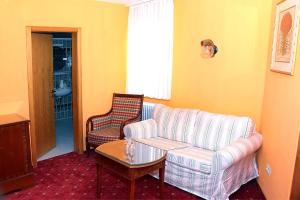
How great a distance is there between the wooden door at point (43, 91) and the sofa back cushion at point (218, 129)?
2437 millimetres

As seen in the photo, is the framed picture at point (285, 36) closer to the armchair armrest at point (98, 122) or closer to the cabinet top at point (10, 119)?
the armchair armrest at point (98, 122)

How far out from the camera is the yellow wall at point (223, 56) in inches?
134

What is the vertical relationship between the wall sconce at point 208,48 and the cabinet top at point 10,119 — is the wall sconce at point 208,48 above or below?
above

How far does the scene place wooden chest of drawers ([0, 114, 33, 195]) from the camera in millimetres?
3107

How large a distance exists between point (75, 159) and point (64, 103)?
2591mm

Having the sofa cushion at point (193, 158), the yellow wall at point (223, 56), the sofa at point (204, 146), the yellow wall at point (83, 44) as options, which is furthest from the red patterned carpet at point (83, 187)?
the yellow wall at point (223, 56)

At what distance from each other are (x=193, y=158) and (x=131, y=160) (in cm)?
78

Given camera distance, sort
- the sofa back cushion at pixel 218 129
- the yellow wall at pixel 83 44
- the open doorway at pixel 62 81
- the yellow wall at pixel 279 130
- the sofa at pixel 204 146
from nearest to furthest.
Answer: the yellow wall at pixel 279 130, the sofa at pixel 204 146, the sofa back cushion at pixel 218 129, the yellow wall at pixel 83 44, the open doorway at pixel 62 81

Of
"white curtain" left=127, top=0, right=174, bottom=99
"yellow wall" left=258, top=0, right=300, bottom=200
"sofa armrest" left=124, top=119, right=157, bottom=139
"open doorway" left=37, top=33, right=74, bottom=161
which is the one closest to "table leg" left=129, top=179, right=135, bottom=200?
"sofa armrest" left=124, top=119, right=157, bottom=139

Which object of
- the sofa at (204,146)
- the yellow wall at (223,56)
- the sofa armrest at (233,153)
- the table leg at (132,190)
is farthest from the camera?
the yellow wall at (223,56)

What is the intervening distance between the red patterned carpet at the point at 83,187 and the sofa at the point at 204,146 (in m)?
0.12

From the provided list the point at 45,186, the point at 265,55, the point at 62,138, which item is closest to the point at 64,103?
the point at 62,138

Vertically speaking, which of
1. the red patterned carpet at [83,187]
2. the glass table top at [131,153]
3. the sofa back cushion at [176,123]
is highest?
the sofa back cushion at [176,123]

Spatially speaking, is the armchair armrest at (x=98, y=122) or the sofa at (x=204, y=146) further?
the armchair armrest at (x=98, y=122)
